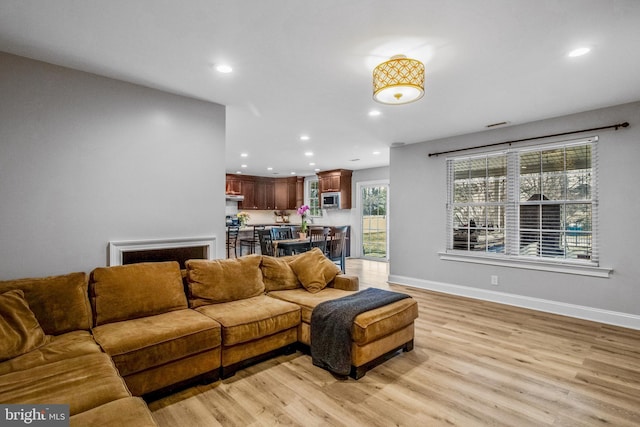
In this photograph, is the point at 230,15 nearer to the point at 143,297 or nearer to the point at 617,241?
the point at 143,297

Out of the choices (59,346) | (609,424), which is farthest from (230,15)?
(609,424)

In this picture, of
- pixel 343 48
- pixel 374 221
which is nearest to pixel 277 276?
pixel 343 48

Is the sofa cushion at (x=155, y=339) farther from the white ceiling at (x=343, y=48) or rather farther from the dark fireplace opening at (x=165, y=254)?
the white ceiling at (x=343, y=48)

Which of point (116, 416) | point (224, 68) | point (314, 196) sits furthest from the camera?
point (314, 196)

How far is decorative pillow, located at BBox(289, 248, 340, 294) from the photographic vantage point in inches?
137

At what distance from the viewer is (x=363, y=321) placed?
2.54m

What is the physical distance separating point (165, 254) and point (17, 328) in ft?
4.88

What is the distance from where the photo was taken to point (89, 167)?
9.70 feet

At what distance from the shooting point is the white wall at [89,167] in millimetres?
2621

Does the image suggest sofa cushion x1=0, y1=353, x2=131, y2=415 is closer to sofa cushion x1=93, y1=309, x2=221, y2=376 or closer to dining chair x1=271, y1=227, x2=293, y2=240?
sofa cushion x1=93, y1=309, x2=221, y2=376

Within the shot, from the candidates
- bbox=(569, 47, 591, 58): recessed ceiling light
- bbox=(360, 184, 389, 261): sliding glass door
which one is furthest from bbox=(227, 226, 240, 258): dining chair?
bbox=(569, 47, 591, 58): recessed ceiling light

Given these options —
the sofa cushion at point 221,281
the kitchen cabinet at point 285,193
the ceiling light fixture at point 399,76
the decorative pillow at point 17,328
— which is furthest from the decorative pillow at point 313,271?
the kitchen cabinet at point 285,193

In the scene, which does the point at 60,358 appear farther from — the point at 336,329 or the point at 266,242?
the point at 266,242

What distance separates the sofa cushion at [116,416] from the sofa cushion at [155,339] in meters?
0.69
